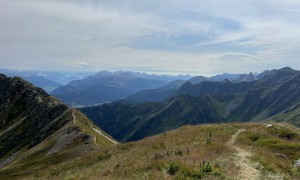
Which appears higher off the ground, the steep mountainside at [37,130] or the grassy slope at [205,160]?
the grassy slope at [205,160]

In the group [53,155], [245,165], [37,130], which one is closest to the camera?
[245,165]

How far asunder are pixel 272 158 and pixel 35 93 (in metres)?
139

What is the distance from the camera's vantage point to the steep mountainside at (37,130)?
70.2 metres

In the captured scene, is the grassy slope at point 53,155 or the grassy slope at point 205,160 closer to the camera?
the grassy slope at point 205,160

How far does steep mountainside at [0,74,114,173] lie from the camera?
7025 cm

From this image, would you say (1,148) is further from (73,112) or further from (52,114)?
(73,112)

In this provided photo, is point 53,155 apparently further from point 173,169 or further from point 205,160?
point 173,169

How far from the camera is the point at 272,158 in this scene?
27.1 meters

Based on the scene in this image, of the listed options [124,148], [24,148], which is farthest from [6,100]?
[124,148]

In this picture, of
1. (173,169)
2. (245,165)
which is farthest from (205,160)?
(173,169)

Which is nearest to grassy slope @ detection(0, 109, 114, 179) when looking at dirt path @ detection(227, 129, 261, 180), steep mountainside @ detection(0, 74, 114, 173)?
steep mountainside @ detection(0, 74, 114, 173)

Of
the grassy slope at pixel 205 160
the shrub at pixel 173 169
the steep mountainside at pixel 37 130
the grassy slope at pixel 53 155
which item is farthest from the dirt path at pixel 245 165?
the steep mountainside at pixel 37 130

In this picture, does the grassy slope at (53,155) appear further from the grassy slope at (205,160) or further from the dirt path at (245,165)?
the dirt path at (245,165)

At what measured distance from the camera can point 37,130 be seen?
11356cm
